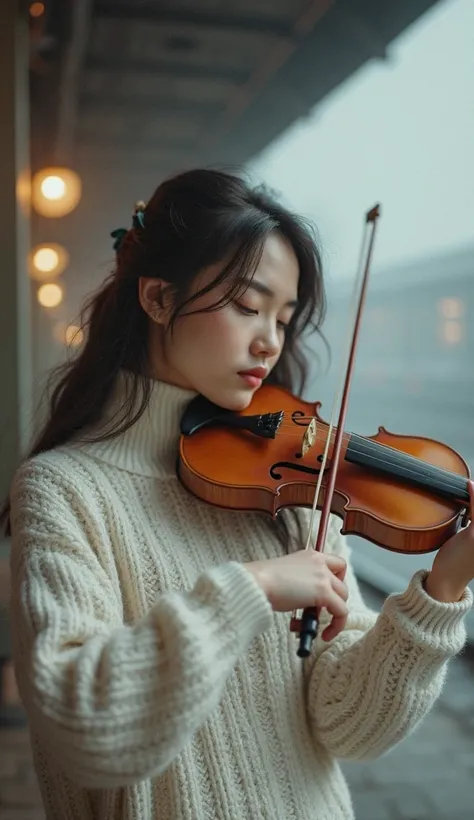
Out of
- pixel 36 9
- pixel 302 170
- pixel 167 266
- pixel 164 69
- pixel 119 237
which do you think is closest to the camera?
pixel 167 266

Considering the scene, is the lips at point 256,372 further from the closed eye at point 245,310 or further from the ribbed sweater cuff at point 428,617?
the ribbed sweater cuff at point 428,617

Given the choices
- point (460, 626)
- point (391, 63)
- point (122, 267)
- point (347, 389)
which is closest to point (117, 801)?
point (460, 626)

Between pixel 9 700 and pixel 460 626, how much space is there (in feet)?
4.68

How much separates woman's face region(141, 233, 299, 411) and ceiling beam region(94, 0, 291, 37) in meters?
1.23

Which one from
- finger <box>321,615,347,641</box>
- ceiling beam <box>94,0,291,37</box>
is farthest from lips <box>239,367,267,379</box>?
ceiling beam <box>94,0,291,37</box>

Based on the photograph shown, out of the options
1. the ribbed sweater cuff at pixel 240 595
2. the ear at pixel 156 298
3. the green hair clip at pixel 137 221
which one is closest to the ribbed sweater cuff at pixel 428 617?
the ribbed sweater cuff at pixel 240 595

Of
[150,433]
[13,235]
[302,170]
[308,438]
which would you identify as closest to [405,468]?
[308,438]

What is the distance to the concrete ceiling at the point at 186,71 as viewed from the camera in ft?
6.24

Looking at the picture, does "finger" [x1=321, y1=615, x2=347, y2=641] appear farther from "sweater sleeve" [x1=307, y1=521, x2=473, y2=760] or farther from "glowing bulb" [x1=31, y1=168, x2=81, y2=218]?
"glowing bulb" [x1=31, y1=168, x2=81, y2=218]

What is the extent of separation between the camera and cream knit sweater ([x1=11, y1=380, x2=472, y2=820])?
2.29 ft

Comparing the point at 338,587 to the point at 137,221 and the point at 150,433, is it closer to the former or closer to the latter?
the point at 150,433

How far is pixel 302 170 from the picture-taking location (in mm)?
1812

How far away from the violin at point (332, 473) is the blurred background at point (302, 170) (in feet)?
1.10

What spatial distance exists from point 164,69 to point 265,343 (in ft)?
4.87
